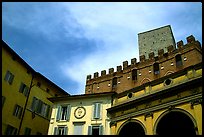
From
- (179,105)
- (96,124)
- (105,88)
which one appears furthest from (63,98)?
(179,105)

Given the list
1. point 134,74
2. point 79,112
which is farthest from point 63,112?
point 134,74

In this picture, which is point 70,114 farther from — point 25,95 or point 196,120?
point 196,120

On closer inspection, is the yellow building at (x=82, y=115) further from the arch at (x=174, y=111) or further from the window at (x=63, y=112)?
the arch at (x=174, y=111)

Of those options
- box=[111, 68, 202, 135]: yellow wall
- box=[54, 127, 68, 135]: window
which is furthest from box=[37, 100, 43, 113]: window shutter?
box=[111, 68, 202, 135]: yellow wall

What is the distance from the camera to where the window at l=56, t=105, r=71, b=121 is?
22031 mm

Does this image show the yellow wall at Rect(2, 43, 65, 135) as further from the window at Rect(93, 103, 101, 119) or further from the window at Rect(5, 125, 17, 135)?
the window at Rect(93, 103, 101, 119)

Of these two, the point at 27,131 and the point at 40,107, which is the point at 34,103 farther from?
the point at 27,131

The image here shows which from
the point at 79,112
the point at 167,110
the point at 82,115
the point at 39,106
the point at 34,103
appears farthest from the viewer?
the point at 39,106

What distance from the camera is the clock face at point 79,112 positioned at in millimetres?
21641

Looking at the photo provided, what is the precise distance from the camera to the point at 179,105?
15.9m

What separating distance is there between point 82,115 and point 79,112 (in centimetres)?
51

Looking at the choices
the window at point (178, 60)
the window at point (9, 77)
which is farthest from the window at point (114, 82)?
the window at point (9, 77)

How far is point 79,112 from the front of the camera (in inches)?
862

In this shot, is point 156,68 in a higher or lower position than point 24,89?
higher
